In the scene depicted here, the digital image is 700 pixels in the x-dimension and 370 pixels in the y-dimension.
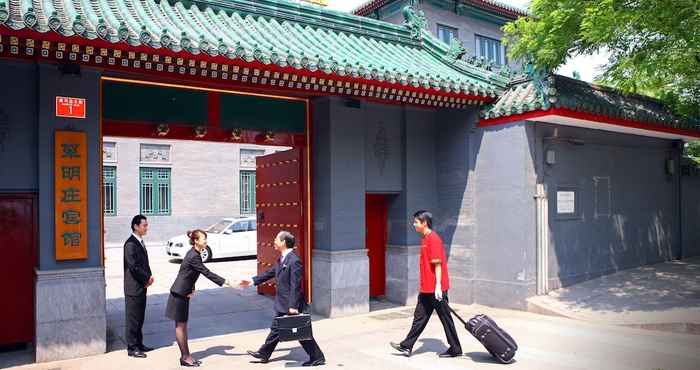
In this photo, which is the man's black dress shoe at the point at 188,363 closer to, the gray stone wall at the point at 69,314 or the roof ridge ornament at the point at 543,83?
the gray stone wall at the point at 69,314

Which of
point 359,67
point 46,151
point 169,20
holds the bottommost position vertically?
point 46,151

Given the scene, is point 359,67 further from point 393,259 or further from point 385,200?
point 393,259

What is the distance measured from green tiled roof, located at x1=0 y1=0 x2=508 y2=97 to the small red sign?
1000mm

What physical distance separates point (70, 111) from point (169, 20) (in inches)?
78.4

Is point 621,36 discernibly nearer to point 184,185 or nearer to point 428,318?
point 428,318

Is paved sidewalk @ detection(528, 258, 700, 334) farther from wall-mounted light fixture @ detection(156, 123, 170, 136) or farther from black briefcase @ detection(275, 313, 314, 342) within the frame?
wall-mounted light fixture @ detection(156, 123, 170, 136)

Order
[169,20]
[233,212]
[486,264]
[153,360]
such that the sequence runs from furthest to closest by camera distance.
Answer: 1. [233,212]
2. [486,264]
3. [169,20]
4. [153,360]

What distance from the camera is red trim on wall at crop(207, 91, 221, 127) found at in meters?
7.93

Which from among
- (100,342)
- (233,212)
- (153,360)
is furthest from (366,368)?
(233,212)

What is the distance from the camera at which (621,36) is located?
8.15 meters

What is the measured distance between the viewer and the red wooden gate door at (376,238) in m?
10.2

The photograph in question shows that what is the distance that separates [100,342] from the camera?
6691 mm

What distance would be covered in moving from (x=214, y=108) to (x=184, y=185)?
16337mm

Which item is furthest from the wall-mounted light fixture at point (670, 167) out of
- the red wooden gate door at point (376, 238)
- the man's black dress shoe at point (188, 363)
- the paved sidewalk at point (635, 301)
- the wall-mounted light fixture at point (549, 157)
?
the man's black dress shoe at point (188, 363)
